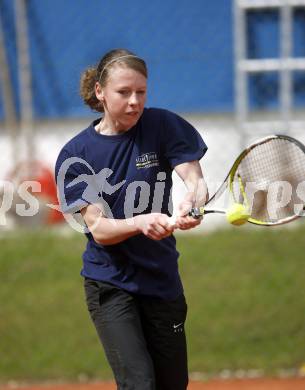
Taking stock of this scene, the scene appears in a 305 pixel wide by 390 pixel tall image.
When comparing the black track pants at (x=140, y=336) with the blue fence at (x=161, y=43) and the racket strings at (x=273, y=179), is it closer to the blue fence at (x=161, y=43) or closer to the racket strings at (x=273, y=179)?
the racket strings at (x=273, y=179)

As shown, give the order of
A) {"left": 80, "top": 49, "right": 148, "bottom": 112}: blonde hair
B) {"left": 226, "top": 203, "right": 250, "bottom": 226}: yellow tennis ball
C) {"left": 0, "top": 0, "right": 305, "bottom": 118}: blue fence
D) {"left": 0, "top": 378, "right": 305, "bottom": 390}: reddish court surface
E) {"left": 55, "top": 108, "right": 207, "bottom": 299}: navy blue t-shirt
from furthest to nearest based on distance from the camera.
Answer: {"left": 0, "top": 0, "right": 305, "bottom": 118}: blue fence → {"left": 0, "top": 378, "right": 305, "bottom": 390}: reddish court surface → {"left": 55, "top": 108, "right": 207, "bottom": 299}: navy blue t-shirt → {"left": 80, "top": 49, "right": 148, "bottom": 112}: blonde hair → {"left": 226, "top": 203, "right": 250, "bottom": 226}: yellow tennis ball

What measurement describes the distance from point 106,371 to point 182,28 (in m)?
2.99

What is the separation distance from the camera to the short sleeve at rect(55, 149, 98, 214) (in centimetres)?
396

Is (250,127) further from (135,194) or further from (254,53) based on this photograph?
(135,194)

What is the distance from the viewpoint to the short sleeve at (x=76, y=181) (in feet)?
13.0

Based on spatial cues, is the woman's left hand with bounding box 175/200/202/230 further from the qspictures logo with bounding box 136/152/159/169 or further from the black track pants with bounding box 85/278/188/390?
the black track pants with bounding box 85/278/188/390

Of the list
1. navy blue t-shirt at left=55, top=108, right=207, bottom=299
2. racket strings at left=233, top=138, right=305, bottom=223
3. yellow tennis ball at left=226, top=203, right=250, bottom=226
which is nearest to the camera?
yellow tennis ball at left=226, top=203, right=250, bottom=226

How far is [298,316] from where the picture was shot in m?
7.07

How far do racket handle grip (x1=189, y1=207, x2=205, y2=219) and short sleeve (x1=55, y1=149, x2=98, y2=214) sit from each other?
0.49m

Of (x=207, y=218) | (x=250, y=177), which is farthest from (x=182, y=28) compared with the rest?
(x=250, y=177)

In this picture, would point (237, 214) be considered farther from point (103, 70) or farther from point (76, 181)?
point (103, 70)

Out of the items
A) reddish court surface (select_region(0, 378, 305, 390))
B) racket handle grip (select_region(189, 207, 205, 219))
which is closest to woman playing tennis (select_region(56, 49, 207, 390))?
racket handle grip (select_region(189, 207, 205, 219))

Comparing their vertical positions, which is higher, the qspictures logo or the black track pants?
the qspictures logo

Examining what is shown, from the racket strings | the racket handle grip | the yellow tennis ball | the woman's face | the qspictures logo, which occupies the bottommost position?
the racket strings
